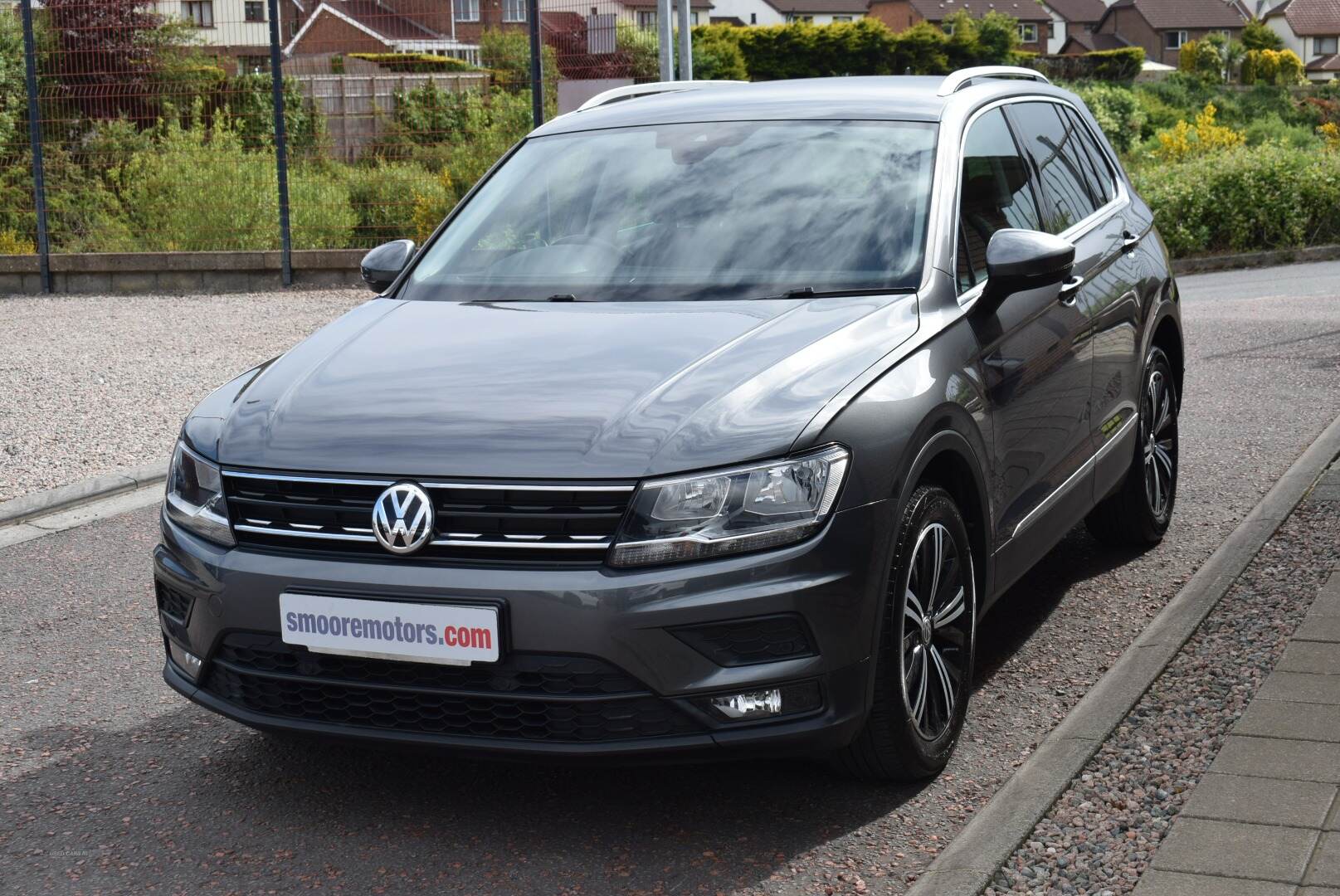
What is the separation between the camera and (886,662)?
12.0 ft

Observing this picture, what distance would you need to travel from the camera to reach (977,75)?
5453 millimetres

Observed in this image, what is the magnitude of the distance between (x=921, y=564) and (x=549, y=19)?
42.7 ft

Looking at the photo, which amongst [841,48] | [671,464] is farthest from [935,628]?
[841,48]

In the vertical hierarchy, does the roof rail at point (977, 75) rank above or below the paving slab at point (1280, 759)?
above

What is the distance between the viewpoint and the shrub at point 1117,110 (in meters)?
61.1

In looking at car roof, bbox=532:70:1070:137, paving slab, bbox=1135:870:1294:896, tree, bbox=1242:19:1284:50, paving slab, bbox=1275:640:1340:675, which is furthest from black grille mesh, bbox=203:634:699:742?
tree, bbox=1242:19:1284:50

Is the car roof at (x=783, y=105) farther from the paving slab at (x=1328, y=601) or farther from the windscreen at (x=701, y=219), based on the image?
the paving slab at (x=1328, y=601)

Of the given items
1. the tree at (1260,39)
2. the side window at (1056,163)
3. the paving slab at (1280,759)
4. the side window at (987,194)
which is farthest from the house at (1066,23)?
the paving slab at (1280,759)

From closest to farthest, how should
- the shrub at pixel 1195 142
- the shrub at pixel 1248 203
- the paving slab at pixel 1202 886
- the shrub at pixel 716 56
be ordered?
the paving slab at pixel 1202 886, the shrub at pixel 1248 203, the shrub at pixel 1195 142, the shrub at pixel 716 56

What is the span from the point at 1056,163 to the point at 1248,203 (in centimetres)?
1509

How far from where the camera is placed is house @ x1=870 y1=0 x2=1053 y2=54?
127 metres

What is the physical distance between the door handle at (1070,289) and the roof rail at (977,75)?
0.71 m

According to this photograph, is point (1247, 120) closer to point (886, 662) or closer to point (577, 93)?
point (577, 93)

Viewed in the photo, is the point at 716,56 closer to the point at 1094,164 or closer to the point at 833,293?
the point at 1094,164
